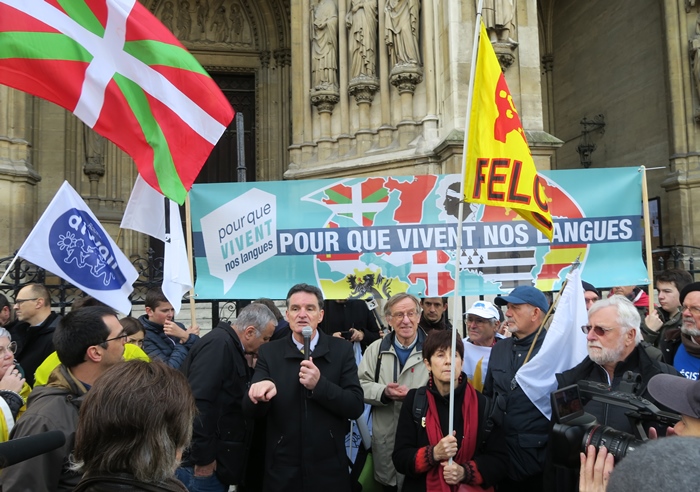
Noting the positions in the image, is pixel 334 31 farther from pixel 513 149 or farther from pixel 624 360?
pixel 624 360

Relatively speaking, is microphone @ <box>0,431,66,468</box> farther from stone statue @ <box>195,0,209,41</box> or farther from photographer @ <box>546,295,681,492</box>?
stone statue @ <box>195,0,209,41</box>

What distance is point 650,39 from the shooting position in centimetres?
1355

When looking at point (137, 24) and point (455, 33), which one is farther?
point (455, 33)

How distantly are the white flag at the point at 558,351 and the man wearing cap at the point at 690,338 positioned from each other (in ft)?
1.75

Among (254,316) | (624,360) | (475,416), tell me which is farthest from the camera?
(254,316)

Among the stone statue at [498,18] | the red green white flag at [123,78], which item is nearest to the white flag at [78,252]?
the red green white flag at [123,78]

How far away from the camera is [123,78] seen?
3990 mm

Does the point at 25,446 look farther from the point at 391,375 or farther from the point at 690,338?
the point at 690,338

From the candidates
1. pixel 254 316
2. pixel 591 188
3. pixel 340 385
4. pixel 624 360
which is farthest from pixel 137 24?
pixel 591 188

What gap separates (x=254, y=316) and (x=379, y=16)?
22.6ft

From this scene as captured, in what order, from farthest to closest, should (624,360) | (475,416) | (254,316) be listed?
(254,316) < (475,416) < (624,360)

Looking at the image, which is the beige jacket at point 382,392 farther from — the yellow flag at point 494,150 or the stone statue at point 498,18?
the stone statue at point 498,18

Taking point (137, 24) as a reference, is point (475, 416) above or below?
below

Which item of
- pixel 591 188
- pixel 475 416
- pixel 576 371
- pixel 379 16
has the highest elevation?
pixel 379 16
